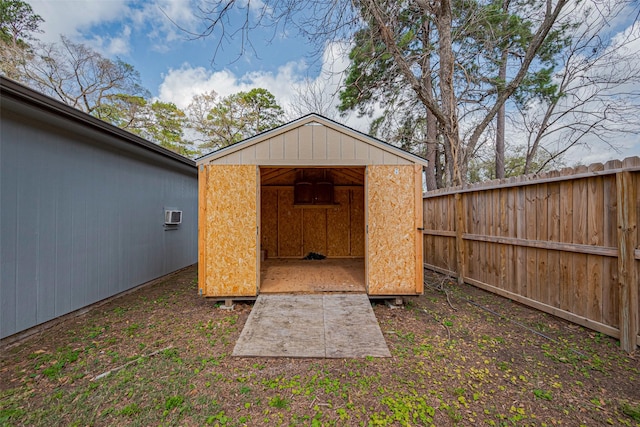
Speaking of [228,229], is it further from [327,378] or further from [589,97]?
[589,97]

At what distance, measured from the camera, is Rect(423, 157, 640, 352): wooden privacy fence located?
2.68m

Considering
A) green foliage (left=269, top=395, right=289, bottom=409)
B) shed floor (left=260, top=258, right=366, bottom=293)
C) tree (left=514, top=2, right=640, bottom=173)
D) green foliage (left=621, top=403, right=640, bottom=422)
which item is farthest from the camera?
tree (left=514, top=2, right=640, bottom=173)

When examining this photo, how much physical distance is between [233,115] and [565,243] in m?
17.2

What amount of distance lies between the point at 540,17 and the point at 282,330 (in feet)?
31.0

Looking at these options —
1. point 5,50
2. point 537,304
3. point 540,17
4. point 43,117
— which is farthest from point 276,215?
point 5,50

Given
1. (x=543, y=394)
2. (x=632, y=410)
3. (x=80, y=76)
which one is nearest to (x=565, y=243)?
(x=632, y=410)

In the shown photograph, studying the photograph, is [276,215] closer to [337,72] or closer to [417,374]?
[337,72]

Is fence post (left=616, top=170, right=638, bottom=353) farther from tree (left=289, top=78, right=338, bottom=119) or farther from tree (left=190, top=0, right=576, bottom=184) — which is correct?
tree (left=289, top=78, right=338, bottom=119)

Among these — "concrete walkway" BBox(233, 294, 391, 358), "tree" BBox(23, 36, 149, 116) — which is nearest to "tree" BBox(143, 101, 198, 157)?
"tree" BBox(23, 36, 149, 116)

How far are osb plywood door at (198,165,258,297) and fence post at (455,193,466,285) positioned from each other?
14.1ft

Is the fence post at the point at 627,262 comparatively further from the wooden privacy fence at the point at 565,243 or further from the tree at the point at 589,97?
the tree at the point at 589,97

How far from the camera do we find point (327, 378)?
248 centimetres

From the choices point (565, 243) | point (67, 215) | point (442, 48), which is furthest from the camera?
point (442, 48)

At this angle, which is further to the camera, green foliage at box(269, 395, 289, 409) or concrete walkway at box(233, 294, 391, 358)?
concrete walkway at box(233, 294, 391, 358)
